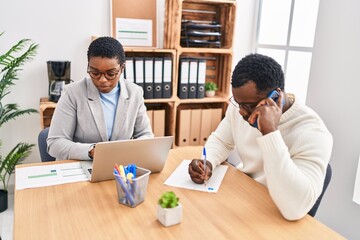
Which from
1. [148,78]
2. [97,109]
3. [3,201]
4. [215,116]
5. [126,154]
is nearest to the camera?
[126,154]

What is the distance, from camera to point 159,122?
294 centimetres

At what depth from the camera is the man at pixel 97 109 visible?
151 cm

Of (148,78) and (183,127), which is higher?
(148,78)

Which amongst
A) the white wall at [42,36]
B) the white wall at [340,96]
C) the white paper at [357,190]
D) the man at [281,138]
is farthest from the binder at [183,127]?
the man at [281,138]

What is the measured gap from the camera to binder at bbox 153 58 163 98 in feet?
9.09

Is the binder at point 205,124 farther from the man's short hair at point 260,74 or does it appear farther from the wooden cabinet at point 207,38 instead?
the man's short hair at point 260,74

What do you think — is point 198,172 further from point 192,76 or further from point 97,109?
point 192,76

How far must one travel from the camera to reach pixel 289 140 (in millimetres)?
1247

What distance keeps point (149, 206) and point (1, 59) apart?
1702 millimetres

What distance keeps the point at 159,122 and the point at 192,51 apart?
69cm

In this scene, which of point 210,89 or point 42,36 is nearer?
point 42,36

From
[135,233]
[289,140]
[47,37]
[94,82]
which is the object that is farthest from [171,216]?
[47,37]

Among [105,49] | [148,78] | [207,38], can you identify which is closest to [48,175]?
[105,49]

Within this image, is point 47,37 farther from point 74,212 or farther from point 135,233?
point 135,233
